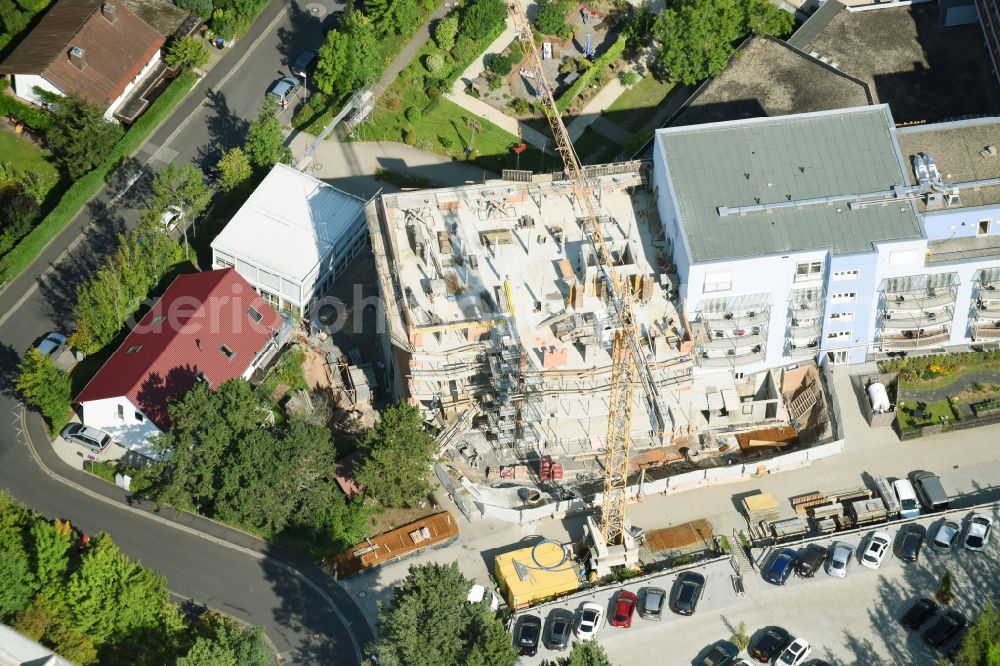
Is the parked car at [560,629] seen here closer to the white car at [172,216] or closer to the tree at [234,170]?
the white car at [172,216]

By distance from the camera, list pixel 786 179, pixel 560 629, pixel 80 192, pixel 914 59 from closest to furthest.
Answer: pixel 560 629
pixel 786 179
pixel 80 192
pixel 914 59

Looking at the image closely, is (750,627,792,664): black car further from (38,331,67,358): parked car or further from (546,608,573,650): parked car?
(38,331,67,358): parked car

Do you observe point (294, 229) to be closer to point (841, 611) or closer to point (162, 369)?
point (162, 369)

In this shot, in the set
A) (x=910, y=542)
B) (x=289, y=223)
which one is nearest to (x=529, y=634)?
(x=910, y=542)

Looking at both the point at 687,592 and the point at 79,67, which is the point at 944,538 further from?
the point at 79,67

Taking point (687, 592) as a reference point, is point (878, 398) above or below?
above

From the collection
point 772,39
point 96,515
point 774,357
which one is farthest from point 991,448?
point 96,515
